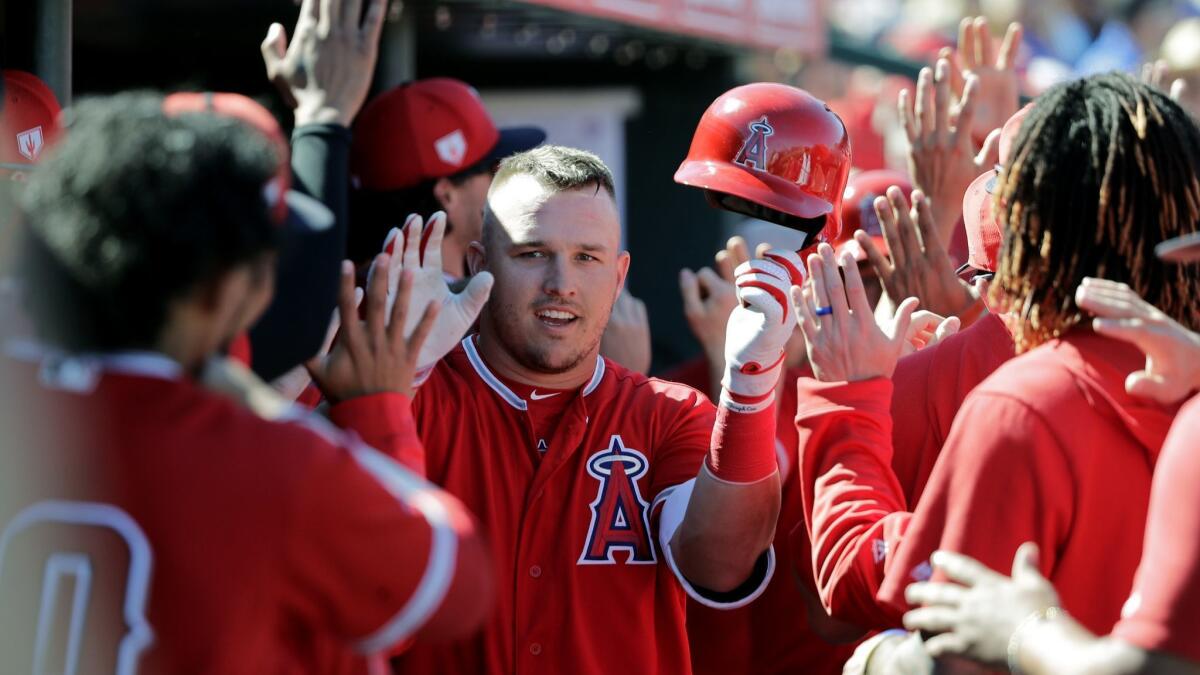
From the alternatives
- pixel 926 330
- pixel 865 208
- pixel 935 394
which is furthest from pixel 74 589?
pixel 865 208

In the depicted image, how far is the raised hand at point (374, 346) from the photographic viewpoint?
2354mm

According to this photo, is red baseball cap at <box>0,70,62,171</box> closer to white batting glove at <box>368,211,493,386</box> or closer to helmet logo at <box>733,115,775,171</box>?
white batting glove at <box>368,211,493,386</box>

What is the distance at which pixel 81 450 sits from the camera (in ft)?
5.56

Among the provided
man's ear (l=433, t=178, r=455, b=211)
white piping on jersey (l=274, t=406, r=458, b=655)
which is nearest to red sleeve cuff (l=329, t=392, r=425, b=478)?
white piping on jersey (l=274, t=406, r=458, b=655)

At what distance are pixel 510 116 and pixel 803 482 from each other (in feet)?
18.1

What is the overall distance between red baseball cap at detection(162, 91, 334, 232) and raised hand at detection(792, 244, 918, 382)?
3.08 feet

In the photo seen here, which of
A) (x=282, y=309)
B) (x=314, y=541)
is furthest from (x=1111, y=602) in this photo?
(x=282, y=309)

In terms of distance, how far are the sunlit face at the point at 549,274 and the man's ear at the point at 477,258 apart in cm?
3

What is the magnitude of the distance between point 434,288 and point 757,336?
62cm

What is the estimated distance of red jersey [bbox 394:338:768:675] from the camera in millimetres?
2854

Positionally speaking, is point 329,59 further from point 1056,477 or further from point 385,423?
point 1056,477

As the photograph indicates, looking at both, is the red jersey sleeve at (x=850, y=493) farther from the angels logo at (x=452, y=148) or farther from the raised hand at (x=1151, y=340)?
the angels logo at (x=452, y=148)

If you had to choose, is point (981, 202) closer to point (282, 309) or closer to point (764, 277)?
point (764, 277)

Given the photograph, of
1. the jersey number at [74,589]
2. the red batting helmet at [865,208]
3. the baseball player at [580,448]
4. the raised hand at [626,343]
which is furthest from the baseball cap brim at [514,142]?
the jersey number at [74,589]
